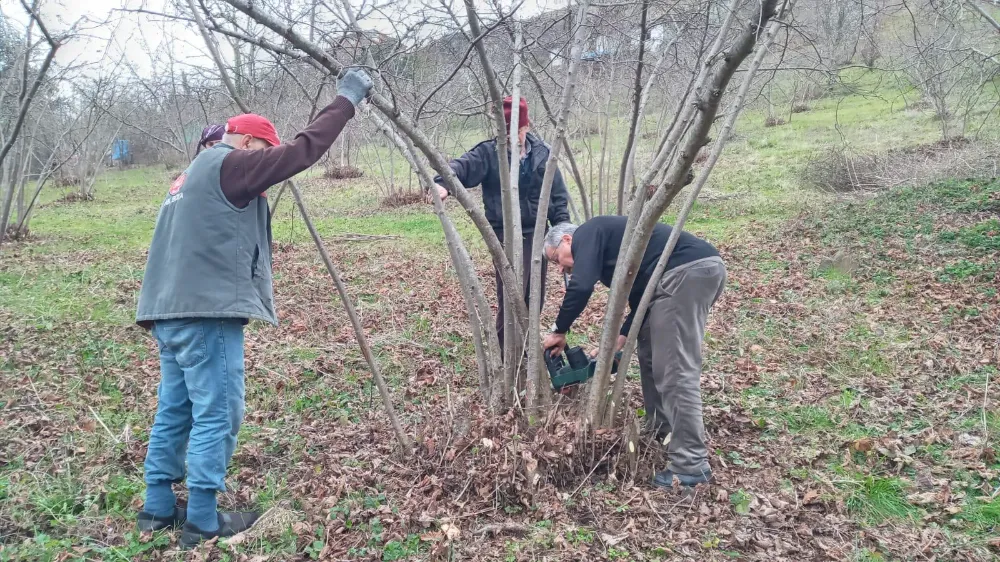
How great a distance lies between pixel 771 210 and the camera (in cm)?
1130

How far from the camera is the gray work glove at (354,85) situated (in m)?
2.60

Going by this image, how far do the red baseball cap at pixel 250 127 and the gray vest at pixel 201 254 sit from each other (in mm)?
110

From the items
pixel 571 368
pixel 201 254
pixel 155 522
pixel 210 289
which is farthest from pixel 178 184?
pixel 571 368

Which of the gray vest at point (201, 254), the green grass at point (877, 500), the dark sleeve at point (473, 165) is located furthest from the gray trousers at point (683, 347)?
the gray vest at point (201, 254)

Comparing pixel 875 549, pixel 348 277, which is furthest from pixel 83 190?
pixel 875 549

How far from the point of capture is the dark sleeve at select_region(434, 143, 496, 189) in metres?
3.84

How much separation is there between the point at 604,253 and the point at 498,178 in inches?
40.3

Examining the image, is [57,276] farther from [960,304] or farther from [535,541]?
[960,304]

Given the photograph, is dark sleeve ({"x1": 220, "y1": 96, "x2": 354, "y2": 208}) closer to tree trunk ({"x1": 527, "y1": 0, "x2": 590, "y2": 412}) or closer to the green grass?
tree trunk ({"x1": 527, "y1": 0, "x2": 590, "y2": 412})

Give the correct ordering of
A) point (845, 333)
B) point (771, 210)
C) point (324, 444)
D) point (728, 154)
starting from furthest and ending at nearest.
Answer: point (728, 154) → point (771, 210) → point (845, 333) → point (324, 444)

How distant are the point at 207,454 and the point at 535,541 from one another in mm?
1427

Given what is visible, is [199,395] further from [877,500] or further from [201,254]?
[877,500]

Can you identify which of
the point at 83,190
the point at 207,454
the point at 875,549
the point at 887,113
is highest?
the point at 887,113

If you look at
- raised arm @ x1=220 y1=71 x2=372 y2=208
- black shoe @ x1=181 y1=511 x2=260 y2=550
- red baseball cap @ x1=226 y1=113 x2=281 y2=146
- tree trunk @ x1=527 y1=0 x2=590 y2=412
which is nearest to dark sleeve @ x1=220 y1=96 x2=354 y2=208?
raised arm @ x1=220 y1=71 x2=372 y2=208
